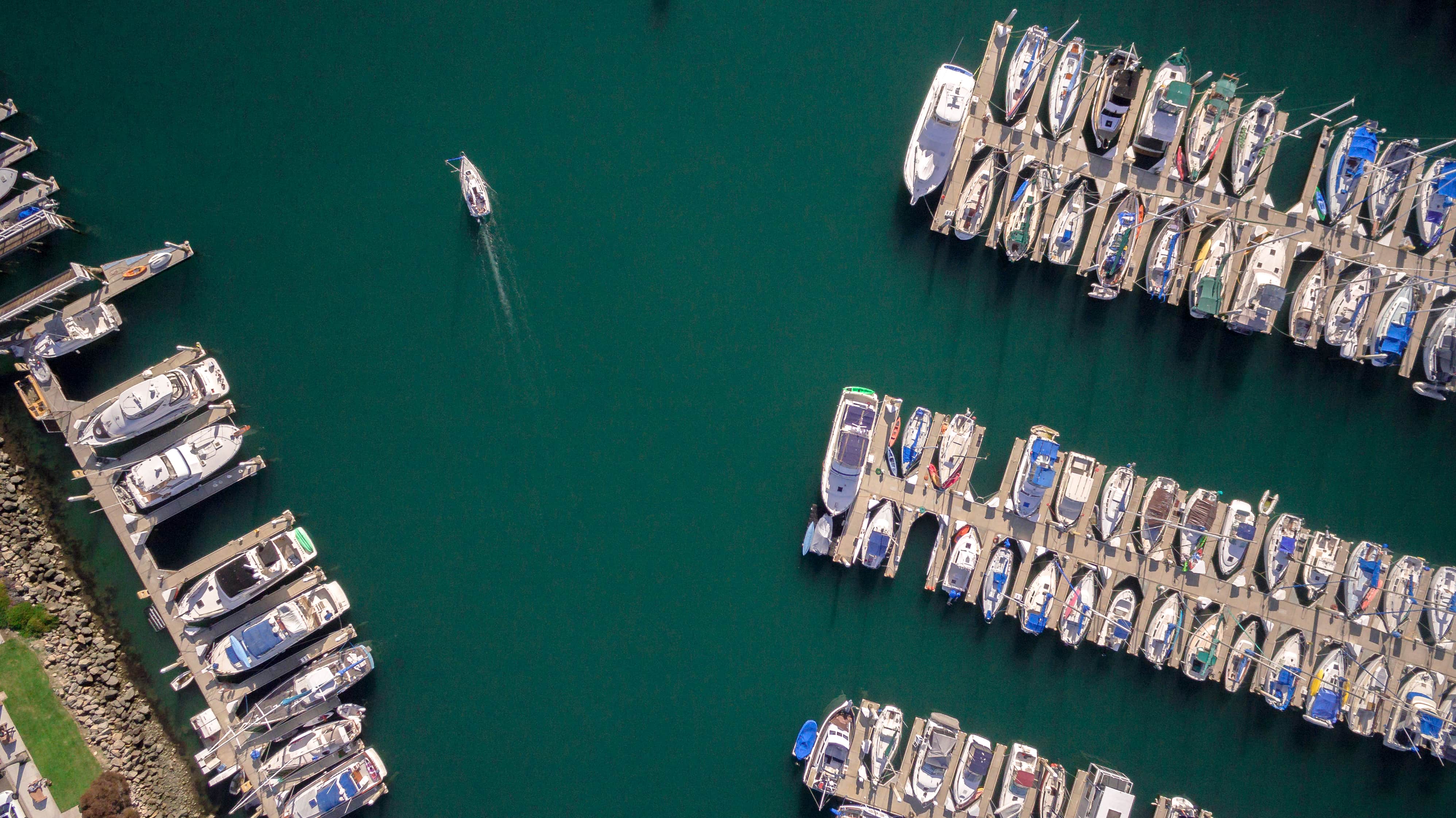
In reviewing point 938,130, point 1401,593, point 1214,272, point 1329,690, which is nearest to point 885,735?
point 1329,690

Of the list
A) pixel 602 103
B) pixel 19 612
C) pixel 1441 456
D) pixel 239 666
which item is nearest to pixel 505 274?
pixel 602 103

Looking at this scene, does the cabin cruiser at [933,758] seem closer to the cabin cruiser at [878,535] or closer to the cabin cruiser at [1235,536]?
the cabin cruiser at [878,535]

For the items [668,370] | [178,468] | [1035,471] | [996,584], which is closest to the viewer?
[178,468]

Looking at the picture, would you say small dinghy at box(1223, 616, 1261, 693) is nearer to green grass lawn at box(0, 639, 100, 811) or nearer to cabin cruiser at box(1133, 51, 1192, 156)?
cabin cruiser at box(1133, 51, 1192, 156)

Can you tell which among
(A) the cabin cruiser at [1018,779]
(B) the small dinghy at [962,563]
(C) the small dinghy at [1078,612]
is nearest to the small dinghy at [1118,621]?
(C) the small dinghy at [1078,612]

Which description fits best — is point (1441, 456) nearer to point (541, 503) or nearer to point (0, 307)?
point (541, 503)

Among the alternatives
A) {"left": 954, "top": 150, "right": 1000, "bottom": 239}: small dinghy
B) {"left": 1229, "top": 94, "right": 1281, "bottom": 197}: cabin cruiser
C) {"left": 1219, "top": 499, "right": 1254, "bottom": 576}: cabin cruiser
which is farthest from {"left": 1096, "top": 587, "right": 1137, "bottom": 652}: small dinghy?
{"left": 1229, "top": 94, "right": 1281, "bottom": 197}: cabin cruiser

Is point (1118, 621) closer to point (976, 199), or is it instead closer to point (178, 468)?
point (976, 199)
